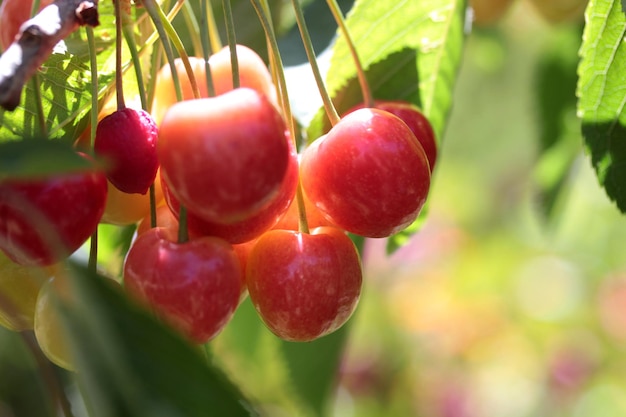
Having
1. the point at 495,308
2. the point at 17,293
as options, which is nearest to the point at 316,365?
the point at 17,293

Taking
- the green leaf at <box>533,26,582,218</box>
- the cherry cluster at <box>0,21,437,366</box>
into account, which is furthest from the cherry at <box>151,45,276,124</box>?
the green leaf at <box>533,26,582,218</box>

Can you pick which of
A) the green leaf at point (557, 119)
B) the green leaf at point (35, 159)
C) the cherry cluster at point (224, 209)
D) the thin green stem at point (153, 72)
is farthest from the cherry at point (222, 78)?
the green leaf at point (557, 119)

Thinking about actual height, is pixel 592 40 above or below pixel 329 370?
above

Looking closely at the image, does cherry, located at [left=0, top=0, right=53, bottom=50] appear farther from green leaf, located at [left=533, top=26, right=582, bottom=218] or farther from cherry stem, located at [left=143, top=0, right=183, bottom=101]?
green leaf, located at [left=533, top=26, right=582, bottom=218]

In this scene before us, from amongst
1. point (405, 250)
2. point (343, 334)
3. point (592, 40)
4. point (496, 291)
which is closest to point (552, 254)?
point (496, 291)

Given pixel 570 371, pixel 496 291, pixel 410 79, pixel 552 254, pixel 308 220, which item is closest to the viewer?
pixel 308 220

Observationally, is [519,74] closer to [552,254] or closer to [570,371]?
[552,254]

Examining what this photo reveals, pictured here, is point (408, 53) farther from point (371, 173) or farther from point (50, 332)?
point (50, 332)
